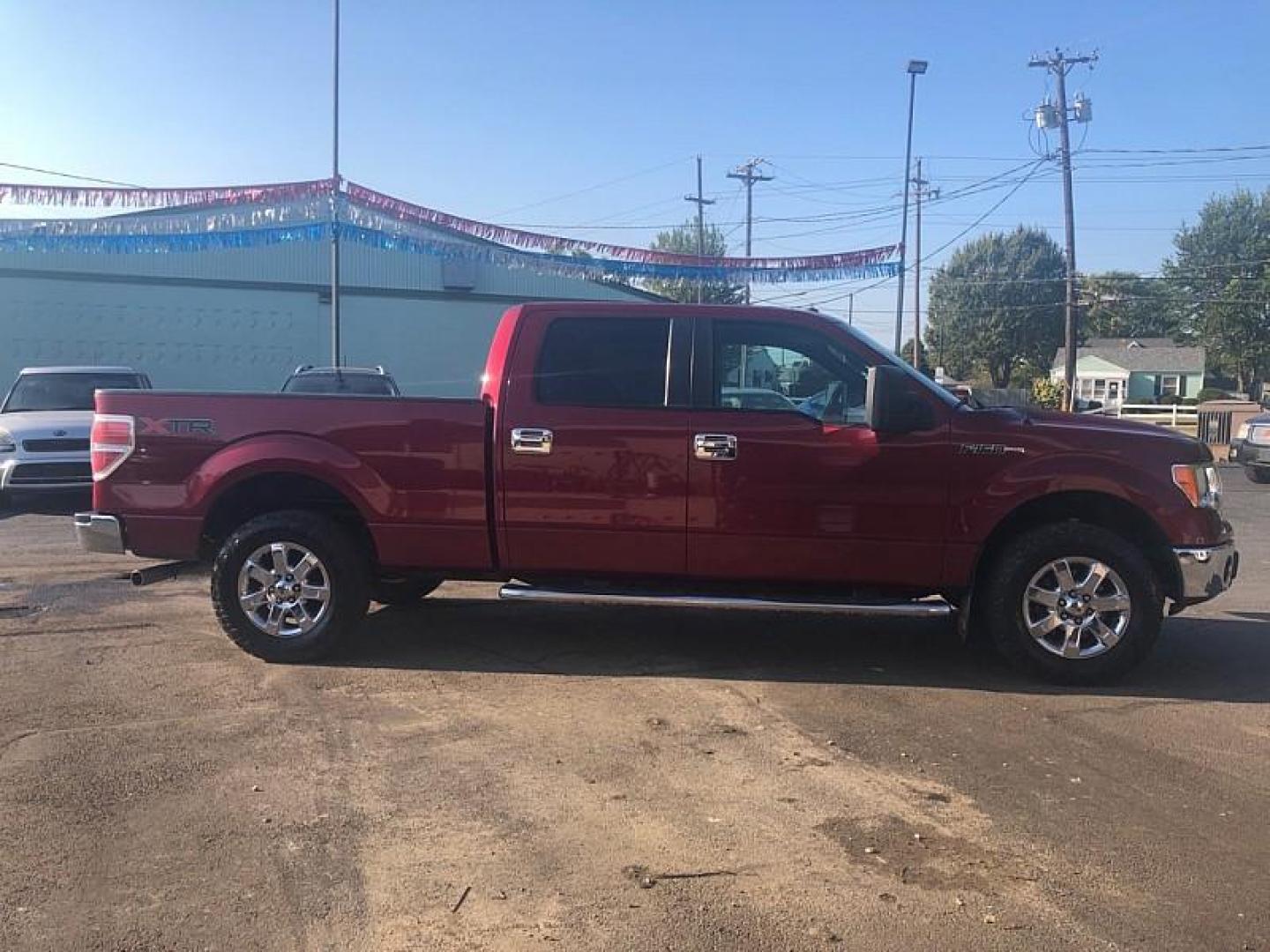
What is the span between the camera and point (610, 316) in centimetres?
597

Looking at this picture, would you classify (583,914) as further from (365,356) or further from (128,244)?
(365,356)

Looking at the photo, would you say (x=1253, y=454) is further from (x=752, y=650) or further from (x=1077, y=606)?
(x=752, y=650)

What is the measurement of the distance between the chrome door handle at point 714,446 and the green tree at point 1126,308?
3033 inches

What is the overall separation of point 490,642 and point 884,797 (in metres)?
3.10

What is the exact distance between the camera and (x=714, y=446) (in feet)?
18.5

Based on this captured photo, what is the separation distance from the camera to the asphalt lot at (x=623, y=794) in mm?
3207

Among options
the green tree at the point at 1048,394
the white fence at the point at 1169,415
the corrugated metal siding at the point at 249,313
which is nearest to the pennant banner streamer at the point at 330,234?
the corrugated metal siding at the point at 249,313

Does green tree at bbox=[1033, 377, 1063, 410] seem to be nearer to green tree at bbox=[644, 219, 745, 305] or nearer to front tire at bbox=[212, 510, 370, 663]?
green tree at bbox=[644, 219, 745, 305]

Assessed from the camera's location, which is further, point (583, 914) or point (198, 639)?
point (198, 639)

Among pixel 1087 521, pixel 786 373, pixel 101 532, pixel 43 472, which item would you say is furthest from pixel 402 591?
pixel 43 472

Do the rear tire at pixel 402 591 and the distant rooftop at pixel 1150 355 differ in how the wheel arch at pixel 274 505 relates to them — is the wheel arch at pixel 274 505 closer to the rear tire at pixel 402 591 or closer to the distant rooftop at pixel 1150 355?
the rear tire at pixel 402 591

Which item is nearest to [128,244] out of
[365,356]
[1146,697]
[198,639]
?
[365,356]

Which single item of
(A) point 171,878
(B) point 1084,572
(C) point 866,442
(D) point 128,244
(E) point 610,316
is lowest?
(A) point 171,878

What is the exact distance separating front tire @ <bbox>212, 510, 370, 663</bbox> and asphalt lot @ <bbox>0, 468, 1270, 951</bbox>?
194 mm
